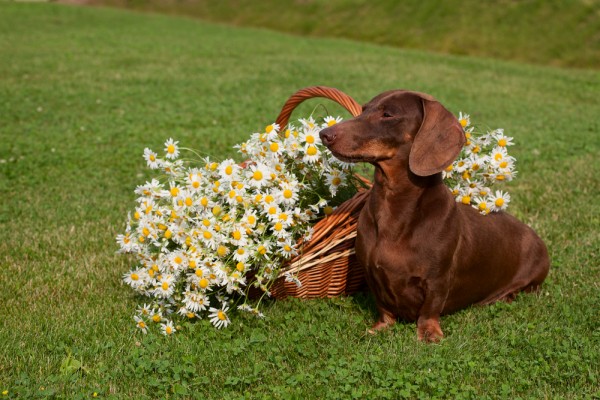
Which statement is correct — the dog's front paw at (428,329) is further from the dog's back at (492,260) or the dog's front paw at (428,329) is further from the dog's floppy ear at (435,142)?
the dog's floppy ear at (435,142)

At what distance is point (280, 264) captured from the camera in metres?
4.49

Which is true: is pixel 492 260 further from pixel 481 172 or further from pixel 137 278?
pixel 137 278

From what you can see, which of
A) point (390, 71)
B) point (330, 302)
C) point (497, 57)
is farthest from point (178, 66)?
point (330, 302)

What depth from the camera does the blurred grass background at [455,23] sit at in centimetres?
→ 2275

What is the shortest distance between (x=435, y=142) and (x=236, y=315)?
182cm

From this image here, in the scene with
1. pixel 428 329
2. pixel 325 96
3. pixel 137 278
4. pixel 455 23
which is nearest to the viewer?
pixel 428 329

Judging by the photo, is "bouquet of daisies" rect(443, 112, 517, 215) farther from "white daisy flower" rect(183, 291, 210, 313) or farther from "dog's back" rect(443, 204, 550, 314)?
"white daisy flower" rect(183, 291, 210, 313)

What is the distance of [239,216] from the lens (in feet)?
14.8

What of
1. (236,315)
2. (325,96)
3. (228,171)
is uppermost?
(325,96)

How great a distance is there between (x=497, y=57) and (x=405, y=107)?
829 inches

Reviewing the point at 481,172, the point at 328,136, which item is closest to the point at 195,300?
the point at 328,136

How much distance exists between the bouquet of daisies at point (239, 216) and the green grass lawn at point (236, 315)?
243 mm

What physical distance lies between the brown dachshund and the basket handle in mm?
520

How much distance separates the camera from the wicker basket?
4.55m
